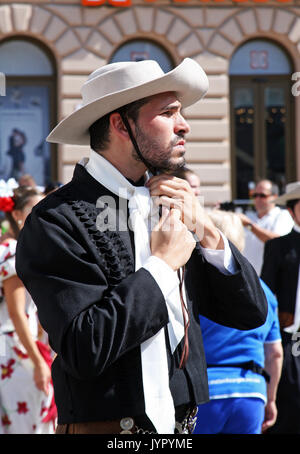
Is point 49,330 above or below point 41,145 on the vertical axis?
below

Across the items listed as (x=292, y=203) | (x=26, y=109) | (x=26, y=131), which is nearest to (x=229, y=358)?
(x=292, y=203)

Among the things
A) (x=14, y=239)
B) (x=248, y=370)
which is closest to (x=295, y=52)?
(x=14, y=239)

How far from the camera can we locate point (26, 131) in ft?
49.3

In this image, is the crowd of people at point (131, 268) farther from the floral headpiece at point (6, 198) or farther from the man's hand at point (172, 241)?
the floral headpiece at point (6, 198)

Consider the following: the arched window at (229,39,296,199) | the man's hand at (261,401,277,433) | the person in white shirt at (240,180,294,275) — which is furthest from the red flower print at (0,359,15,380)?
the arched window at (229,39,296,199)

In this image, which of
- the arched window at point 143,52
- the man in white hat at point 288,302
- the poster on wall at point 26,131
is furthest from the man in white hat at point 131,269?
the arched window at point 143,52

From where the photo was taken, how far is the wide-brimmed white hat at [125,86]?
276 cm

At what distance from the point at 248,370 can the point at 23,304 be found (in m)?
1.65

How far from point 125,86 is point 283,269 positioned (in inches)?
137

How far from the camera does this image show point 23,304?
5234 millimetres

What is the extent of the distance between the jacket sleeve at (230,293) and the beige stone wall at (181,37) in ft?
38.2

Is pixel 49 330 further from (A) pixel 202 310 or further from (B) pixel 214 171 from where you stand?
(B) pixel 214 171

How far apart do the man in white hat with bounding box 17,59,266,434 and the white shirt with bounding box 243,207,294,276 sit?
5.50 meters

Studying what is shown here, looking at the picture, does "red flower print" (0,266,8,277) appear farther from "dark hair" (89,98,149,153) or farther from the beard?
the beard
